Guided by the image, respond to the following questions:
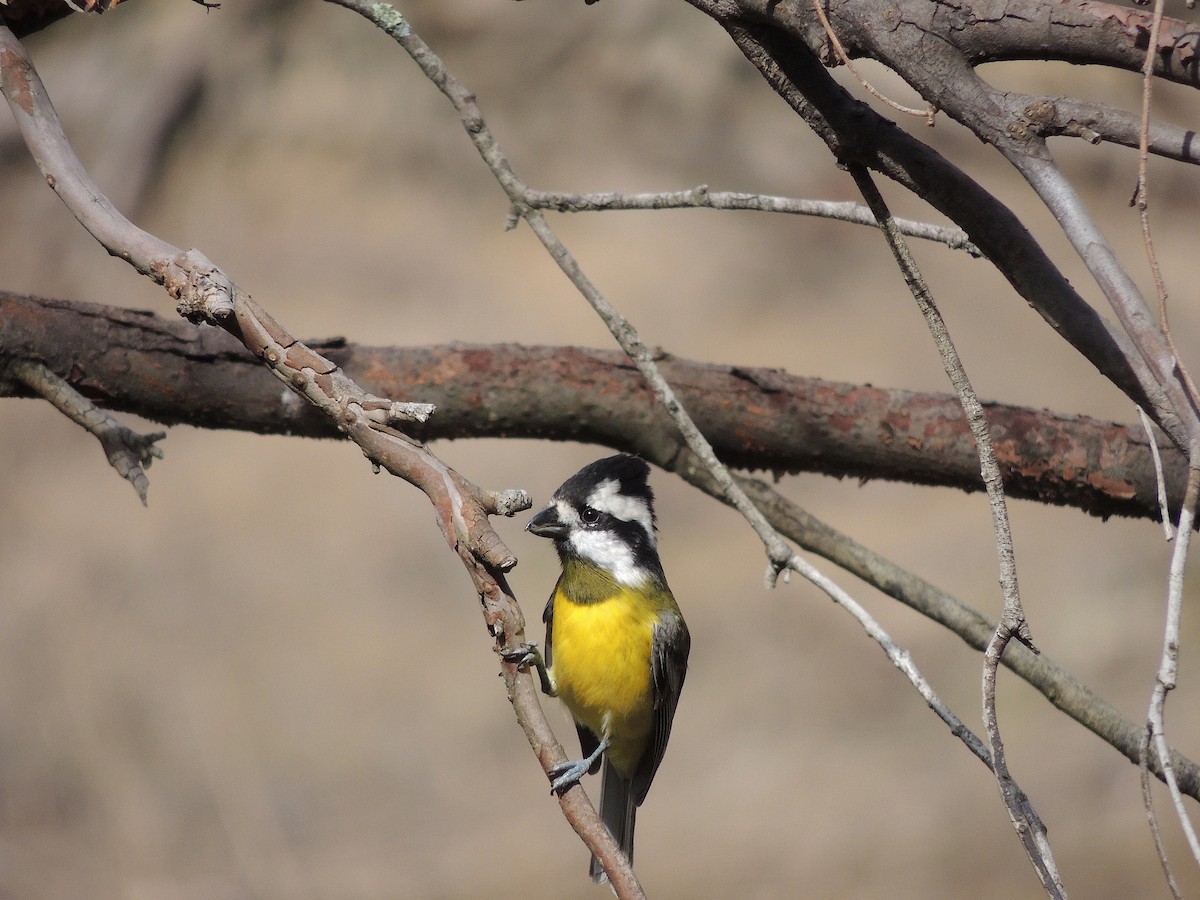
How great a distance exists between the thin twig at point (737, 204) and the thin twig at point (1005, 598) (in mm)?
564

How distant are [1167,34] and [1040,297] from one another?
346 millimetres

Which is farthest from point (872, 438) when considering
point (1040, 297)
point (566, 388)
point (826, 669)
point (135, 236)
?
point (826, 669)

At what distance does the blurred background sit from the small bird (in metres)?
3.70

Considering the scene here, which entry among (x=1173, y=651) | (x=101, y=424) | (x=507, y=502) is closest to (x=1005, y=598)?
(x=1173, y=651)

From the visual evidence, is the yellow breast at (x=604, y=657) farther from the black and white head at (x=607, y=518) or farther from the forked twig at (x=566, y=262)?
the forked twig at (x=566, y=262)

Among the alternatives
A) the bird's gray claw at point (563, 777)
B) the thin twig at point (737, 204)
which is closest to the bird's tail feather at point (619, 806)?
the thin twig at point (737, 204)

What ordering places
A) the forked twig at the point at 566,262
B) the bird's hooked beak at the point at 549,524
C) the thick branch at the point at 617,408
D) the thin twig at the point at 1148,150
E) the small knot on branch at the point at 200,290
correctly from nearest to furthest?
1. the thin twig at the point at 1148,150
2. the small knot on branch at the point at 200,290
3. the forked twig at the point at 566,262
4. the thick branch at the point at 617,408
5. the bird's hooked beak at the point at 549,524

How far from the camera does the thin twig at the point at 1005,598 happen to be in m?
1.52

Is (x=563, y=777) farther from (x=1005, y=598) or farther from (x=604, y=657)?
(x=604, y=657)

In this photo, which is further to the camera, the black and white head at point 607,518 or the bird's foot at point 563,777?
the black and white head at point 607,518

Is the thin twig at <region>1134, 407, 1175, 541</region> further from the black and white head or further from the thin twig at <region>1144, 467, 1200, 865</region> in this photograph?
the black and white head

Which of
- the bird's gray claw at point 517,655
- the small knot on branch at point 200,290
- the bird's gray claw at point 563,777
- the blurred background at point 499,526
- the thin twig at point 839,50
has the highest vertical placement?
the blurred background at point 499,526

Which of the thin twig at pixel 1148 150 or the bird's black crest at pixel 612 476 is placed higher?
the bird's black crest at pixel 612 476

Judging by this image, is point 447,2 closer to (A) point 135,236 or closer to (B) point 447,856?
(B) point 447,856
